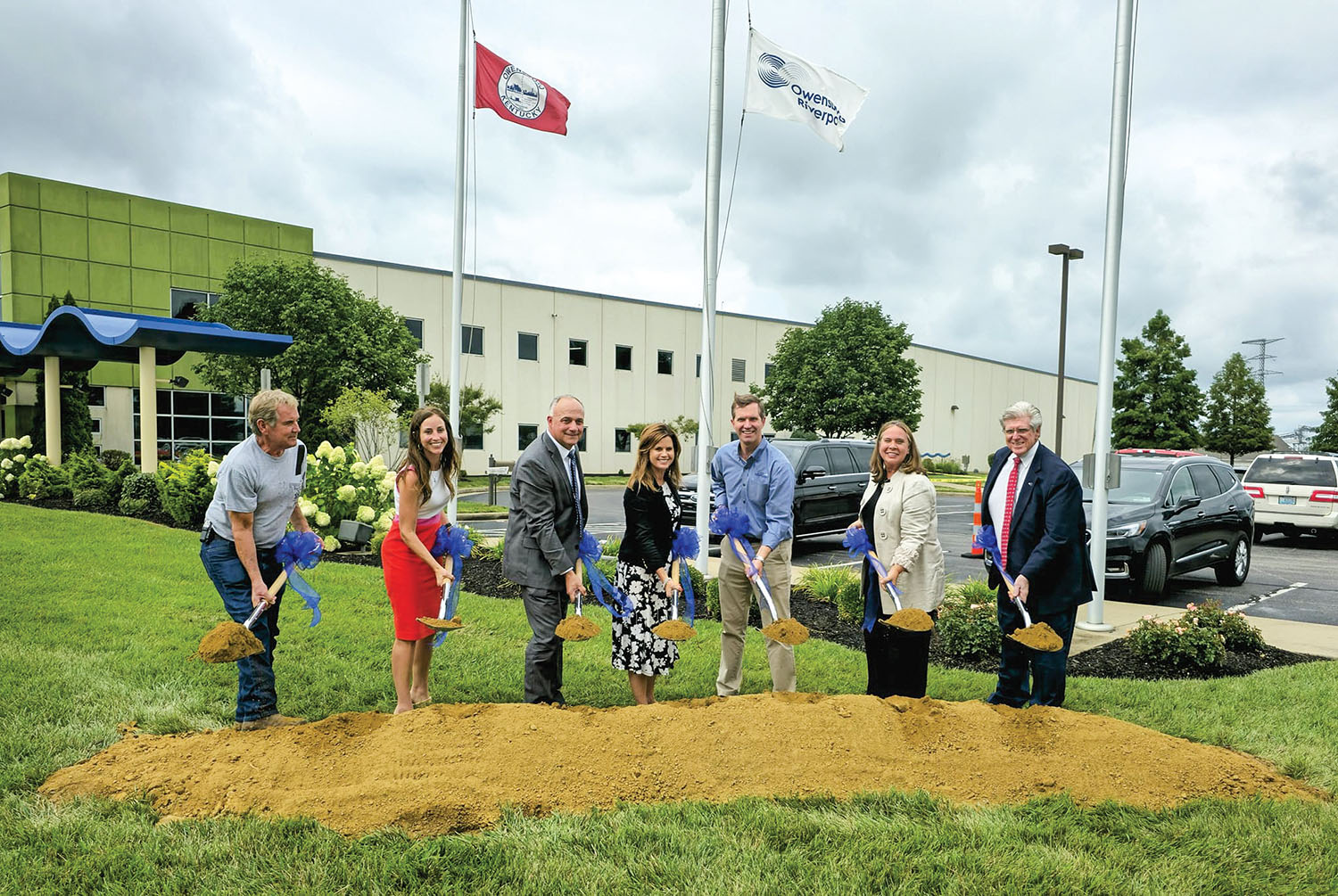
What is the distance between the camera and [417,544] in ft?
14.6

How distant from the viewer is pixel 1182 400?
113ft

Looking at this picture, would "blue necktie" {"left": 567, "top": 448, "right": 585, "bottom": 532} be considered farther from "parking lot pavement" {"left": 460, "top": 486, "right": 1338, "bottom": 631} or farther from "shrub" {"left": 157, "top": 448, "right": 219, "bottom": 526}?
"shrub" {"left": 157, "top": 448, "right": 219, "bottom": 526}

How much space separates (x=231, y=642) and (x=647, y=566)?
2.06m

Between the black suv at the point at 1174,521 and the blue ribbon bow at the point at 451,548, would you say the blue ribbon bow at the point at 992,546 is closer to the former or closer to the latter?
the blue ribbon bow at the point at 451,548

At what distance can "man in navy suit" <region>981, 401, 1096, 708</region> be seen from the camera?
4.41 m

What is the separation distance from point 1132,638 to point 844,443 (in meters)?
7.78

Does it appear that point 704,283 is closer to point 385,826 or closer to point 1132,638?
point 1132,638

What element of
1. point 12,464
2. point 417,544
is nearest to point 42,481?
point 12,464

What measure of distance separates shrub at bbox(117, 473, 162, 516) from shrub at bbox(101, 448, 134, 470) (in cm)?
792

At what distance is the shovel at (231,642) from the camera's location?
3.90 m

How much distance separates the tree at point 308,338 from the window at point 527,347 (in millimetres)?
9785

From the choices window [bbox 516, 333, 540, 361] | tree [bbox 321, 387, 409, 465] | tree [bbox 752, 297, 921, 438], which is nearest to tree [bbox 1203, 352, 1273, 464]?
tree [bbox 752, 297, 921, 438]

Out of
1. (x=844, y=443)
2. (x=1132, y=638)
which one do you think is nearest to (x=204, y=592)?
(x=1132, y=638)

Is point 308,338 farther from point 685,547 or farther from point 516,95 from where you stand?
point 685,547
